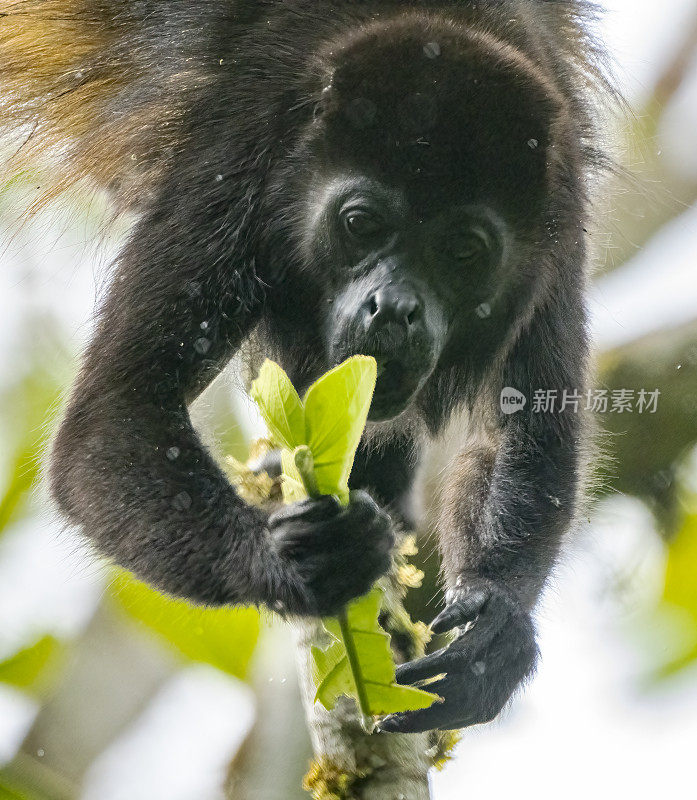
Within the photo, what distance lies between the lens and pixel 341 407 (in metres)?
1.94

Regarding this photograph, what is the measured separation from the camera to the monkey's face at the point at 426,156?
2.88 meters

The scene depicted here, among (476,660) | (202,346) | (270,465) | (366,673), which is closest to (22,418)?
(270,465)

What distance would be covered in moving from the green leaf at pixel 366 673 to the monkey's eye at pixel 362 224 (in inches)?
46.7

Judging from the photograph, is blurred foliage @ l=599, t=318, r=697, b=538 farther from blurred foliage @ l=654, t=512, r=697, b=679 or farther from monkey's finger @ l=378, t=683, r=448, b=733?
monkey's finger @ l=378, t=683, r=448, b=733

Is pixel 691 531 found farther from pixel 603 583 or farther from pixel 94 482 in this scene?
pixel 94 482

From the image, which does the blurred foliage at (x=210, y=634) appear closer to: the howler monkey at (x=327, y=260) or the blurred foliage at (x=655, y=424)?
the howler monkey at (x=327, y=260)

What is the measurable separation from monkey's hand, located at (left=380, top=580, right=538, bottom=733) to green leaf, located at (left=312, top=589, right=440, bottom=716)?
398mm

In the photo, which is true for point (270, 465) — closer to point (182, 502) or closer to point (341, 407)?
point (182, 502)

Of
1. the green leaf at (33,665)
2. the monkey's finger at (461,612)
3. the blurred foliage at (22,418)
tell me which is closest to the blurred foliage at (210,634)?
the green leaf at (33,665)

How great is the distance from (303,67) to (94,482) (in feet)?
4.96

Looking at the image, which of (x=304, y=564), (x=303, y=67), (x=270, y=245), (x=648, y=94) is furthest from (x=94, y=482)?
(x=648, y=94)

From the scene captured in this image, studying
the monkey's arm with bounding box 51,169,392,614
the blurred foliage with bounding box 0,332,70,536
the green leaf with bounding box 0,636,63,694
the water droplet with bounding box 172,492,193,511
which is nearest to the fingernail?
the monkey's arm with bounding box 51,169,392,614

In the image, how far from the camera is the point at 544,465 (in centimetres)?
368

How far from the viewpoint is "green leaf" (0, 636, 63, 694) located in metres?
4.70
